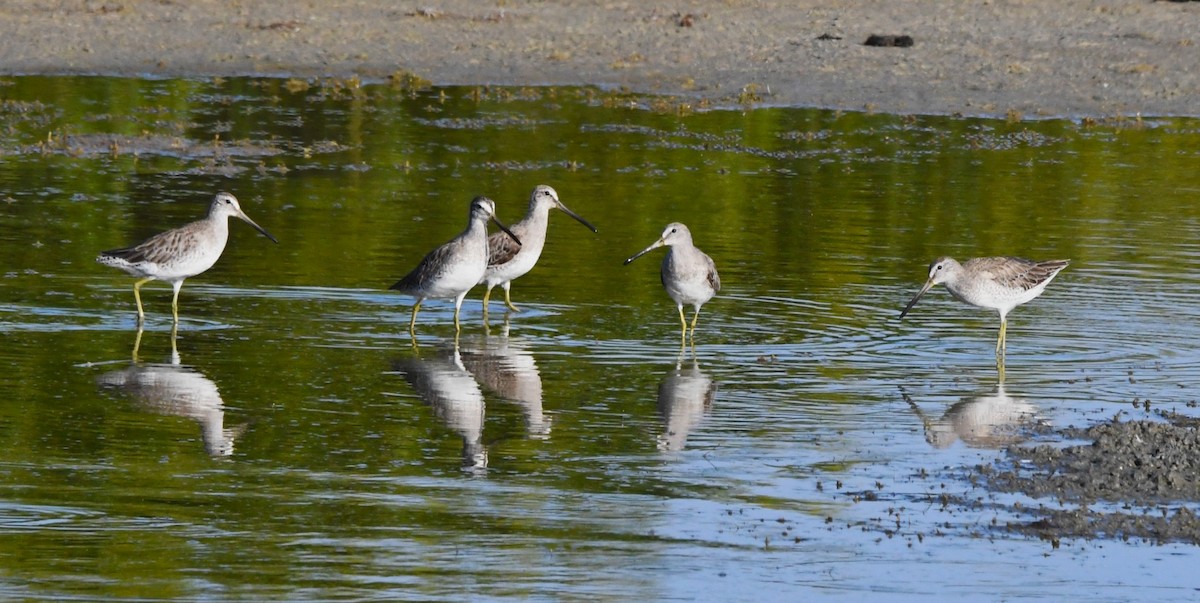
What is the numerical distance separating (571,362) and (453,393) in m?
1.20

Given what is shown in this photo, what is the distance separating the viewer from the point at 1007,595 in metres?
8.36

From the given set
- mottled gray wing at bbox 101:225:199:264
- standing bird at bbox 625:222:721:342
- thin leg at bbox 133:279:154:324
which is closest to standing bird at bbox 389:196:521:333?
standing bird at bbox 625:222:721:342

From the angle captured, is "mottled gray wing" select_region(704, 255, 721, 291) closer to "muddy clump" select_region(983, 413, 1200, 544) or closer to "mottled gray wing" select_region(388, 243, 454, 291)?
"mottled gray wing" select_region(388, 243, 454, 291)

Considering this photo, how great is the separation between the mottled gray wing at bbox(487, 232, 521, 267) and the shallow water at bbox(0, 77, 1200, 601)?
19.6 inches

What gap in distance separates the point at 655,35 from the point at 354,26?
4879mm

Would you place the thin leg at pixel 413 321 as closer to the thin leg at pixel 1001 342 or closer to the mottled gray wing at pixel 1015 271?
the mottled gray wing at pixel 1015 271

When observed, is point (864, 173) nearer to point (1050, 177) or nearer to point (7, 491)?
point (1050, 177)

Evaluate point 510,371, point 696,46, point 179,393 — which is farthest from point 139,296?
point 696,46

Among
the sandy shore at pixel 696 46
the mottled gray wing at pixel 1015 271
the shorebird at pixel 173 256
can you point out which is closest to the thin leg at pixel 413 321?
the shorebird at pixel 173 256

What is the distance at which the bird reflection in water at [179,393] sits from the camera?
1116 cm

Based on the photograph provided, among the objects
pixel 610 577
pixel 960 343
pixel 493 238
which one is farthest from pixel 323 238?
pixel 610 577

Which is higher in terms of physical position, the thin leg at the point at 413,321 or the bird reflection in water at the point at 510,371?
the thin leg at the point at 413,321

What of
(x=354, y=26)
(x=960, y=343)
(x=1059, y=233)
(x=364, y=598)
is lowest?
(x=364, y=598)

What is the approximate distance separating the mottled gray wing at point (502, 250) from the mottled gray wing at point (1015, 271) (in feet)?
12.4
